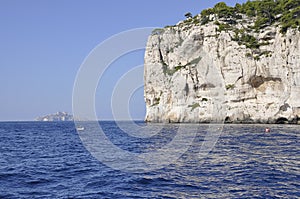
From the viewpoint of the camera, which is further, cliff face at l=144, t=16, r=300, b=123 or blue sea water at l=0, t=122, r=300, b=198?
cliff face at l=144, t=16, r=300, b=123

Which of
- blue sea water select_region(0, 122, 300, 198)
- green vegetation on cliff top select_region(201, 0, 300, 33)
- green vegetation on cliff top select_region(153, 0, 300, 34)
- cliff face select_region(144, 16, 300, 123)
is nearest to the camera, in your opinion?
blue sea water select_region(0, 122, 300, 198)

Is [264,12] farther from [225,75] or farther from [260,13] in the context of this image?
[225,75]

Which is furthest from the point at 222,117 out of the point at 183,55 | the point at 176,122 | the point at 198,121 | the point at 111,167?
the point at 111,167

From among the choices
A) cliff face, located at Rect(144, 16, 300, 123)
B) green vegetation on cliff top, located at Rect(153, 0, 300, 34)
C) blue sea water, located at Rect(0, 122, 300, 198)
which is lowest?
blue sea water, located at Rect(0, 122, 300, 198)

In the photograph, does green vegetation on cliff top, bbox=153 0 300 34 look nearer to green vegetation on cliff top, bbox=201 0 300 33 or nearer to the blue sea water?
green vegetation on cliff top, bbox=201 0 300 33

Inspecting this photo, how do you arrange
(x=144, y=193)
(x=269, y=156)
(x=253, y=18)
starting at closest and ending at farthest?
(x=144, y=193)
(x=269, y=156)
(x=253, y=18)

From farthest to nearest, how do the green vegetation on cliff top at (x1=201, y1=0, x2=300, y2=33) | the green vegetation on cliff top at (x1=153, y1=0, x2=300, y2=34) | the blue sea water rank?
the green vegetation on cliff top at (x1=153, y1=0, x2=300, y2=34) < the green vegetation on cliff top at (x1=201, y1=0, x2=300, y2=33) < the blue sea water

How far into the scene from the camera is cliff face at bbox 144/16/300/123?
63.0 metres

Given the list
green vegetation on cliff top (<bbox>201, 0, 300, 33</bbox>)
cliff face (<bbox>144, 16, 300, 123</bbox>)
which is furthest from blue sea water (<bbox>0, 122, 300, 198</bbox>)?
green vegetation on cliff top (<bbox>201, 0, 300, 33</bbox>)

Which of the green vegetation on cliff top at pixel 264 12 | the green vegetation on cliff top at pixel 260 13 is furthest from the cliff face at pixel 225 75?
the green vegetation on cliff top at pixel 264 12

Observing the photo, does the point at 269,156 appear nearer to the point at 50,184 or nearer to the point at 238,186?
the point at 238,186

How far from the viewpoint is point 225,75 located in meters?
73.2

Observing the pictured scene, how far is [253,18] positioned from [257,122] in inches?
1232

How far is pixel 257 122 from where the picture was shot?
65.9 m
